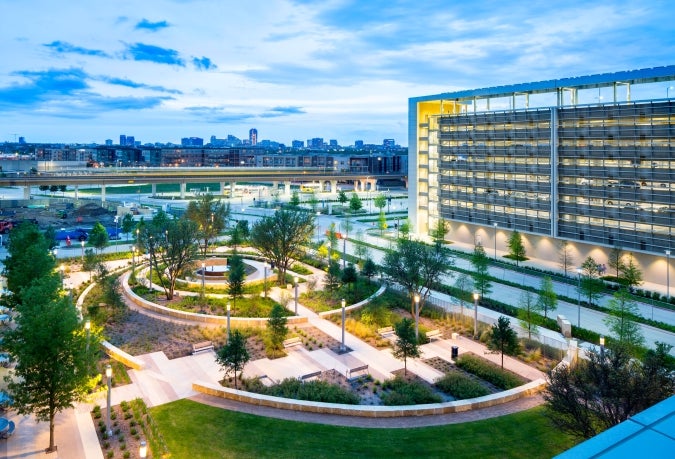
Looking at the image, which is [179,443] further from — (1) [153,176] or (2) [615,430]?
(1) [153,176]

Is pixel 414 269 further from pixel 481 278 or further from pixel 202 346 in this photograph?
pixel 202 346

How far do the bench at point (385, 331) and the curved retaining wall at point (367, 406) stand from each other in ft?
30.9

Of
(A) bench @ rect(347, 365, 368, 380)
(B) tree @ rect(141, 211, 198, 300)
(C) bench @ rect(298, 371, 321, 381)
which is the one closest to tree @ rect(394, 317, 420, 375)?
(A) bench @ rect(347, 365, 368, 380)

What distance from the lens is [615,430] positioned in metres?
6.01

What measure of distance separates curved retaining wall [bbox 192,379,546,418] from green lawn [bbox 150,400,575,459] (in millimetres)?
1234

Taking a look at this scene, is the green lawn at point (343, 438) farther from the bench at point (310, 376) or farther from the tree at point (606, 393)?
the bench at point (310, 376)

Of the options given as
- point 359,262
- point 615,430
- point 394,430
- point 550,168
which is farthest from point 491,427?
point 550,168

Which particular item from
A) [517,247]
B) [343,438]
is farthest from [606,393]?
[517,247]

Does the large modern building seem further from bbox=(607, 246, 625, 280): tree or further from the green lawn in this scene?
the green lawn

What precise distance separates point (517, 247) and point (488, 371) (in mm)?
28587

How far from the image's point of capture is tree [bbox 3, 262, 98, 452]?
59.7ft

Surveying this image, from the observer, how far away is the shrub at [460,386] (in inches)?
933

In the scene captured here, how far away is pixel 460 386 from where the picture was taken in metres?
24.2

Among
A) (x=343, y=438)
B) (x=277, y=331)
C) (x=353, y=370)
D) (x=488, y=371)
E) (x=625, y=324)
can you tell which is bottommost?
(x=343, y=438)
